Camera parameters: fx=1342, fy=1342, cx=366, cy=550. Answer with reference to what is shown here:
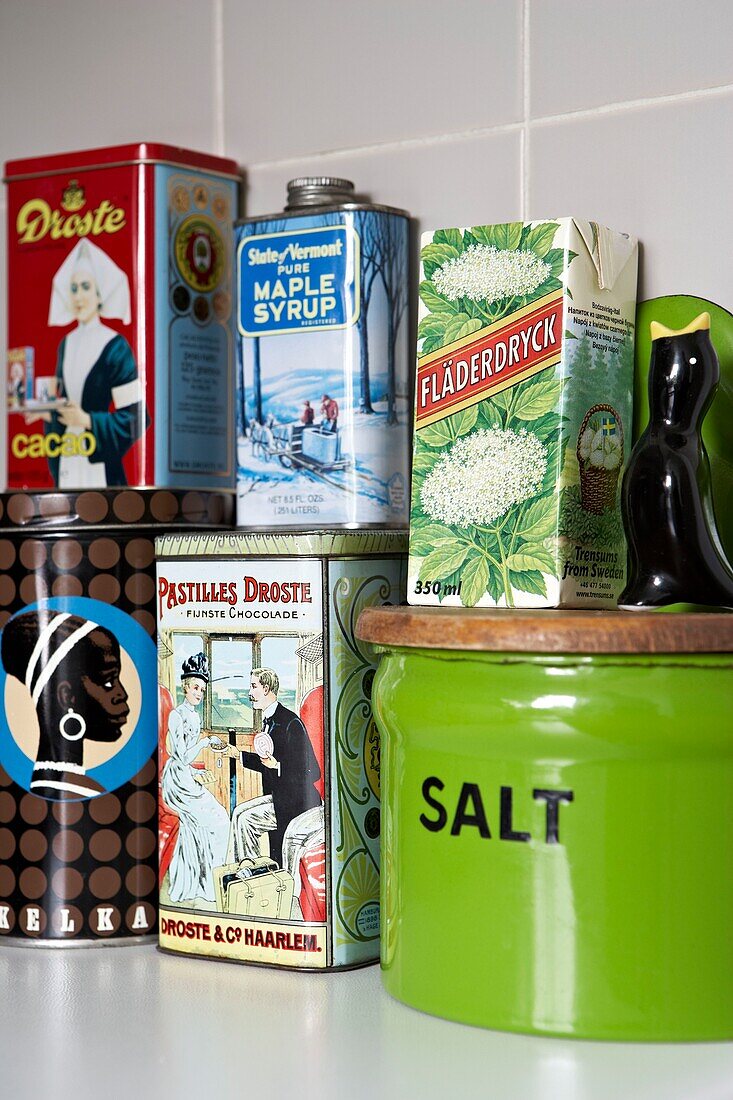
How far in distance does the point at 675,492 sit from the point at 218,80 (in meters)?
0.51

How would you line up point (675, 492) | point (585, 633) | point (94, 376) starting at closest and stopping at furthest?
point (585, 633), point (675, 492), point (94, 376)

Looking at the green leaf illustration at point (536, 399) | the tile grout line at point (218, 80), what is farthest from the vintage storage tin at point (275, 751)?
the tile grout line at point (218, 80)

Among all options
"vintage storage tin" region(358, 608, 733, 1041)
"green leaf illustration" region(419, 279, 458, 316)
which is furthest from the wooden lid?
"green leaf illustration" region(419, 279, 458, 316)

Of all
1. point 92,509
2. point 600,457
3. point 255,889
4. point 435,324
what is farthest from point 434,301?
point 255,889

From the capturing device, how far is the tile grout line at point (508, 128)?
787 mm

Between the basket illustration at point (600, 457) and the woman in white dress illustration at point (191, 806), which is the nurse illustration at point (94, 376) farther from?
the basket illustration at point (600, 457)

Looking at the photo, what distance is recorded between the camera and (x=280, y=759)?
2.35ft

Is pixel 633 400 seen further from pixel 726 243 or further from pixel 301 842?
pixel 301 842

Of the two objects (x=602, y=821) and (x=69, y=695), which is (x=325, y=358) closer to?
(x=69, y=695)

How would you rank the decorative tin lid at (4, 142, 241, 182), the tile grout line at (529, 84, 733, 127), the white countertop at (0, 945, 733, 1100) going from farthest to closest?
the decorative tin lid at (4, 142, 241, 182) < the tile grout line at (529, 84, 733, 127) < the white countertop at (0, 945, 733, 1100)

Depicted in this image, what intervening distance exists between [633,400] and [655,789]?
270 mm

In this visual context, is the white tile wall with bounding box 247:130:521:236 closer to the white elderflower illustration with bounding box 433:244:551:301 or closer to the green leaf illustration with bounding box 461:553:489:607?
the white elderflower illustration with bounding box 433:244:551:301

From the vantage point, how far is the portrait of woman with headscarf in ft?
2.52

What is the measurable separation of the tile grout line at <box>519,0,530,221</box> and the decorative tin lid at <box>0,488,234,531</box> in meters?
0.29
